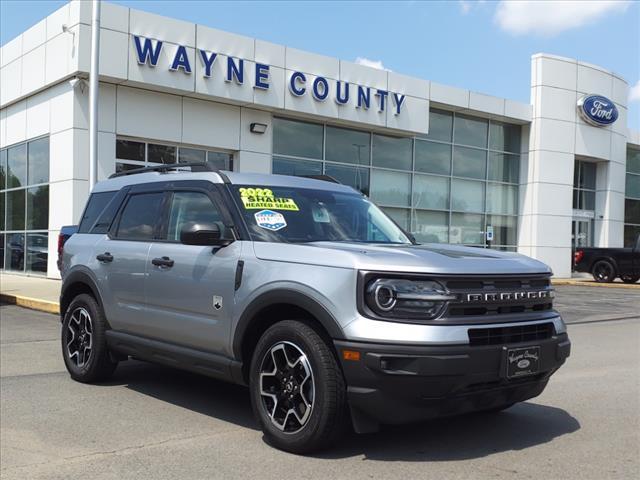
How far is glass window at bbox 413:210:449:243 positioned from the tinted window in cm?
1784

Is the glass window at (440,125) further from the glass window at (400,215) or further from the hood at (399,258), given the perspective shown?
the hood at (399,258)

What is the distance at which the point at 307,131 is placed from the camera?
21.4 m

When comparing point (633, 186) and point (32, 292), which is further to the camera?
point (633, 186)

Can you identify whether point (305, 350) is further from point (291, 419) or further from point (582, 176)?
point (582, 176)

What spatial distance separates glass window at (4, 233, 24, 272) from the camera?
19.8 m

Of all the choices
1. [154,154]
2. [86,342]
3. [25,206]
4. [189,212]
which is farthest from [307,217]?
[25,206]

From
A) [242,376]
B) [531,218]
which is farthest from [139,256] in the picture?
[531,218]

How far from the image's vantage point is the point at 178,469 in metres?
4.11

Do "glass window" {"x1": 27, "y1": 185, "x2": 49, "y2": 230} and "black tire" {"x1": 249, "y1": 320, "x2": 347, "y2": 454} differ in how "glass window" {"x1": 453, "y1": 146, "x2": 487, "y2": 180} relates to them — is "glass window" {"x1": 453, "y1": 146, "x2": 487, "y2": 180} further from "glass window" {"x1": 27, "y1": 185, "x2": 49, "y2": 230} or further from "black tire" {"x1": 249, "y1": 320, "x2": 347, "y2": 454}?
"black tire" {"x1": 249, "y1": 320, "x2": 347, "y2": 454}

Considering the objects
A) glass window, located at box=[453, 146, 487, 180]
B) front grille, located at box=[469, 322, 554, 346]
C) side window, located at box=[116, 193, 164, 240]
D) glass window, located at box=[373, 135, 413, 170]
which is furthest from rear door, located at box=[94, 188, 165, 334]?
glass window, located at box=[453, 146, 487, 180]

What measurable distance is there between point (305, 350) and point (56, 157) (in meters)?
15.1

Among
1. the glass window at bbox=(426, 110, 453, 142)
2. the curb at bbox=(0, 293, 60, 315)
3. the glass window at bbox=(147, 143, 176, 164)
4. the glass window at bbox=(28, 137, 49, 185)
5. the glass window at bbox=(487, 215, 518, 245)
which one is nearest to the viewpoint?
the curb at bbox=(0, 293, 60, 315)

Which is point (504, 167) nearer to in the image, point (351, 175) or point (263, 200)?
point (351, 175)

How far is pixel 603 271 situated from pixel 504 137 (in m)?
6.81
